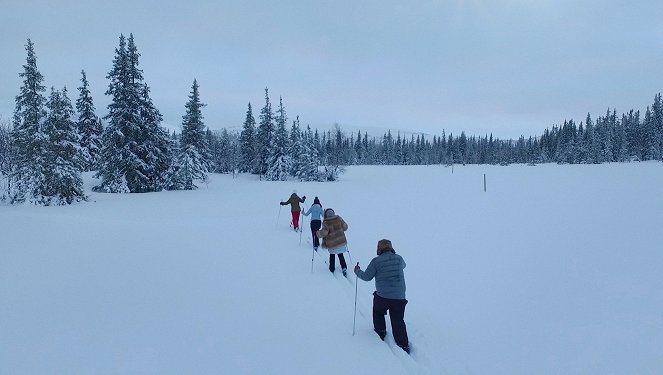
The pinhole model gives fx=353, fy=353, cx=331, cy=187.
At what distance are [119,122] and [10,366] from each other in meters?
27.9

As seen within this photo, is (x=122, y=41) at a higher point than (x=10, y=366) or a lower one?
higher

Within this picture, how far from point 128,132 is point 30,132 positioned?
733cm

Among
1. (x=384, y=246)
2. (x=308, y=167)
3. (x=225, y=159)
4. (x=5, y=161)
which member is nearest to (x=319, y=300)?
(x=384, y=246)

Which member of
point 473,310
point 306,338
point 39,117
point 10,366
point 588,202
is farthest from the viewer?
point 39,117

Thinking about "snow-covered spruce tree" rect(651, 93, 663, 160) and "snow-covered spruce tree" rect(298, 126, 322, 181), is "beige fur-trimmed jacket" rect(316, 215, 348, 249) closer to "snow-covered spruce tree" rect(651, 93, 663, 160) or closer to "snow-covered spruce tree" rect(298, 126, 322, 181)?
"snow-covered spruce tree" rect(298, 126, 322, 181)

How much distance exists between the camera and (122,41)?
2880 centimetres

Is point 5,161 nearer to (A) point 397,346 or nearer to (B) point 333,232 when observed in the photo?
(B) point 333,232

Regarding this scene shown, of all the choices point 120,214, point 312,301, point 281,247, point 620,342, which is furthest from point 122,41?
point 620,342

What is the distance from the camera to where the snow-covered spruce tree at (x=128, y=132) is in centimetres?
2848

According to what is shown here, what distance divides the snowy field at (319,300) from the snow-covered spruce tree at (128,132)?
14.9 metres

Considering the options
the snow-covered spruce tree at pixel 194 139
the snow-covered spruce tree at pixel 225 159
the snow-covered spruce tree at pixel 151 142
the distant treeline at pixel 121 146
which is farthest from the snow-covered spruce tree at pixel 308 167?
the snow-covered spruce tree at pixel 225 159

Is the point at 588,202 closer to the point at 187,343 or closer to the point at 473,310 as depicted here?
the point at 473,310

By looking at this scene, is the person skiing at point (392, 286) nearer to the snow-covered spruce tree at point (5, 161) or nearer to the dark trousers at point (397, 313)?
the dark trousers at point (397, 313)

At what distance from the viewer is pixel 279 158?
50.2 metres
